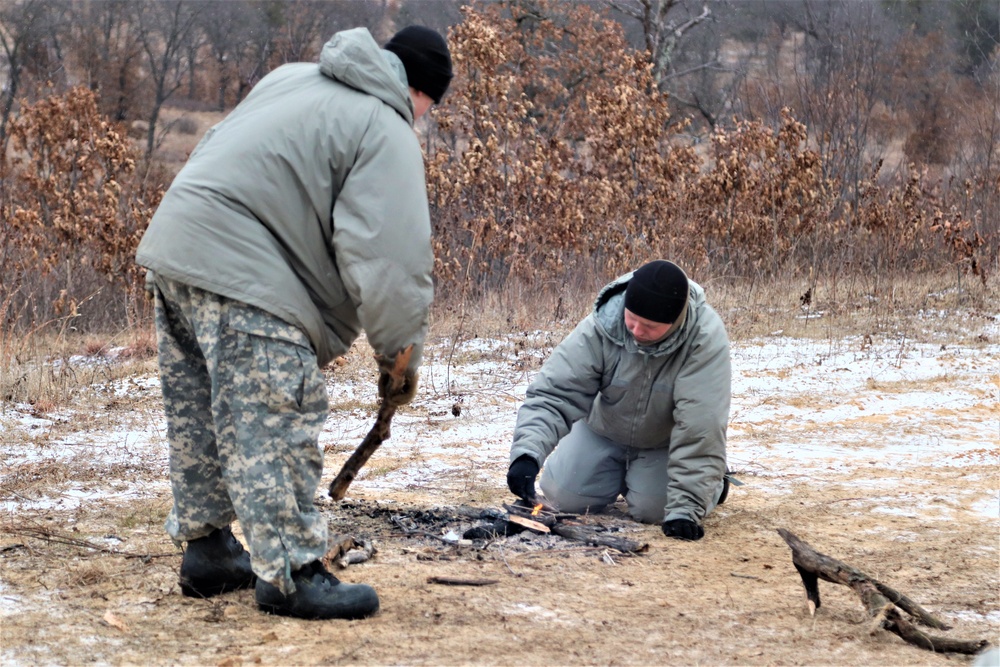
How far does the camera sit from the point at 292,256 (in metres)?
3.00

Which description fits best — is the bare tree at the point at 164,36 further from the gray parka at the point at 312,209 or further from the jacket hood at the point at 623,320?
the gray parka at the point at 312,209

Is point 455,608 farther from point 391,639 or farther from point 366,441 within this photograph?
point 366,441

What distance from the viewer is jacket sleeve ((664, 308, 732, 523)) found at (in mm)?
4469

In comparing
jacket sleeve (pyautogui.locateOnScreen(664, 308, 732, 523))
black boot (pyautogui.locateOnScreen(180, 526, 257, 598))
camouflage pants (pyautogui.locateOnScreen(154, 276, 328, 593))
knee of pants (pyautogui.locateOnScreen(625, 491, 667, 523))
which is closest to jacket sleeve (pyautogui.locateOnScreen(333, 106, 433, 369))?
camouflage pants (pyautogui.locateOnScreen(154, 276, 328, 593))

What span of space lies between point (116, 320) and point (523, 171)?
4403 mm

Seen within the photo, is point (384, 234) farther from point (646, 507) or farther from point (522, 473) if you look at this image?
point (646, 507)

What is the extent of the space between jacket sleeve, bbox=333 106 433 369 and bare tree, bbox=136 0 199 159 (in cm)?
2290

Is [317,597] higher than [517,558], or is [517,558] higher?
[317,597]

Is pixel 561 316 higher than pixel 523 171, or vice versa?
pixel 523 171

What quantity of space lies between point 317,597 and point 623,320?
1.99 meters

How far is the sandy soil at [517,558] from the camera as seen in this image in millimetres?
3073

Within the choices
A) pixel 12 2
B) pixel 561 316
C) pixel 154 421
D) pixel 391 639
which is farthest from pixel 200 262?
pixel 12 2

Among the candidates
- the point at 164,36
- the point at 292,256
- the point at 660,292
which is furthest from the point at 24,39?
the point at 292,256

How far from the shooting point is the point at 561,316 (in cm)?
939
